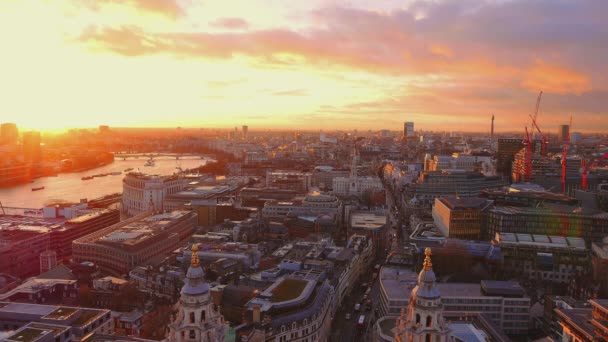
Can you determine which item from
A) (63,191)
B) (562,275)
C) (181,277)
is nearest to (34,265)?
(181,277)

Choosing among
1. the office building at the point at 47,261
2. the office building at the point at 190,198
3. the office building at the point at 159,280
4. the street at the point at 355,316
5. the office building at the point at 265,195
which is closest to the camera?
the street at the point at 355,316

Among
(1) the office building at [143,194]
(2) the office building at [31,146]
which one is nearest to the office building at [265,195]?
(1) the office building at [143,194]

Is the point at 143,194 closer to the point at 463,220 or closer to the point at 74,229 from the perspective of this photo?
the point at 74,229

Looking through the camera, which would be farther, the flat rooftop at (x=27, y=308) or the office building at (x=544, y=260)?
the office building at (x=544, y=260)

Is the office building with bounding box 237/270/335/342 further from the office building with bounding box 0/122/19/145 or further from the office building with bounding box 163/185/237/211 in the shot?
the office building with bounding box 0/122/19/145

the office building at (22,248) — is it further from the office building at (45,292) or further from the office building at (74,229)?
the office building at (45,292)

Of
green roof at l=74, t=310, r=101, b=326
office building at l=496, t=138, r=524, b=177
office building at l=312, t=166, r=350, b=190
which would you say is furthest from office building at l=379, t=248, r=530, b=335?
office building at l=496, t=138, r=524, b=177
